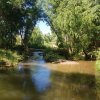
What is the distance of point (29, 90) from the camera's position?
17625 millimetres

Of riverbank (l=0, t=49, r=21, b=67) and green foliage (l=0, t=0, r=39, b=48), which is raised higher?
green foliage (l=0, t=0, r=39, b=48)

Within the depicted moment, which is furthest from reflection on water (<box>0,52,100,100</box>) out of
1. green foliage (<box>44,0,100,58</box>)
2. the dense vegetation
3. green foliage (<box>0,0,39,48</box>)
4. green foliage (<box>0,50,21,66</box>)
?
green foliage (<box>0,0,39,48</box>)

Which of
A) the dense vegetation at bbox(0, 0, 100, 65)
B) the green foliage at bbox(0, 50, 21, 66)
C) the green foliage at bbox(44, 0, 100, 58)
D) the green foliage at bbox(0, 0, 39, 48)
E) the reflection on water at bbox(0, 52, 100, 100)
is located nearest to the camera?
the reflection on water at bbox(0, 52, 100, 100)

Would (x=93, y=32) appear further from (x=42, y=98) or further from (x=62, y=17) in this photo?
(x=42, y=98)

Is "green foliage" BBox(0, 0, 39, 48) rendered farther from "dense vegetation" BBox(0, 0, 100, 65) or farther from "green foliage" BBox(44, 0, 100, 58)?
"green foliage" BBox(44, 0, 100, 58)

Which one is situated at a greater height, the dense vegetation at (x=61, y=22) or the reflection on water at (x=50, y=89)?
the dense vegetation at (x=61, y=22)

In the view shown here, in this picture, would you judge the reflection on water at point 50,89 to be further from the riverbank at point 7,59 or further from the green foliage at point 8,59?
the green foliage at point 8,59

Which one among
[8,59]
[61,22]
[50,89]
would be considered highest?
[61,22]

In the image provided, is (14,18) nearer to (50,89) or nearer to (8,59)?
(8,59)

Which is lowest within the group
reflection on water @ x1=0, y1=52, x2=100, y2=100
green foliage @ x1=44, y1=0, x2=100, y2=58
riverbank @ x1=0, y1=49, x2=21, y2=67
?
reflection on water @ x1=0, y1=52, x2=100, y2=100

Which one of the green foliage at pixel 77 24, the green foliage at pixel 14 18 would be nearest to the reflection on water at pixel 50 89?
the green foliage at pixel 77 24

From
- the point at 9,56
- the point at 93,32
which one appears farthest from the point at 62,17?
the point at 9,56

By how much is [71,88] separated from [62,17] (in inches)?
981

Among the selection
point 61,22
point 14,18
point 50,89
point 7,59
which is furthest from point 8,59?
point 50,89
